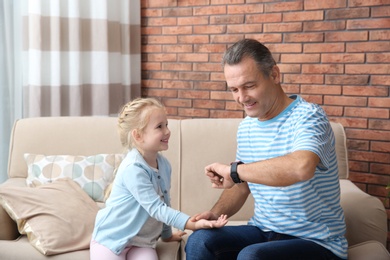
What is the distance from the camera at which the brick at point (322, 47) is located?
339 cm

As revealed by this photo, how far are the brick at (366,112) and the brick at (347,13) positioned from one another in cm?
51

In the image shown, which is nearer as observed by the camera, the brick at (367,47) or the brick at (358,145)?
the brick at (367,47)

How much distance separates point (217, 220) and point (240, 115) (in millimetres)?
1745

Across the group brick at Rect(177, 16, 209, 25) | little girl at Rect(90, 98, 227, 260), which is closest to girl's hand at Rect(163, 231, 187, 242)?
little girl at Rect(90, 98, 227, 260)


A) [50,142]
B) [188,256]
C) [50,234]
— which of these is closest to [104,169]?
[50,142]

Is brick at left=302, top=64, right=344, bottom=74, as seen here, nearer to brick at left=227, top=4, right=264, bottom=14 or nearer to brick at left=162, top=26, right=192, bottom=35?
brick at left=227, top=4, right=264, bottom=14

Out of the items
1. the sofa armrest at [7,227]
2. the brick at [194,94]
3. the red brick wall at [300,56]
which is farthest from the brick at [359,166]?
the sofa armrest at [7,227]

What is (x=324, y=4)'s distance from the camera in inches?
134

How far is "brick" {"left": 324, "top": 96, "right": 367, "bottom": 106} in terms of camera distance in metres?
3.35

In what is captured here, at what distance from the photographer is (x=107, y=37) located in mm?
3904

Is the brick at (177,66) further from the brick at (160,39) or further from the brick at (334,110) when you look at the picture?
the brick at (334,110)

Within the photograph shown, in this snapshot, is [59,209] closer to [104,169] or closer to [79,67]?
[104,169]

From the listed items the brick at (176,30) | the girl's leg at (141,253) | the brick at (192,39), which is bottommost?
the girl's leg at (141,253)

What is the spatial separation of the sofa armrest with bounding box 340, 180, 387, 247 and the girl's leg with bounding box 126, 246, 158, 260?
0.81 meters
